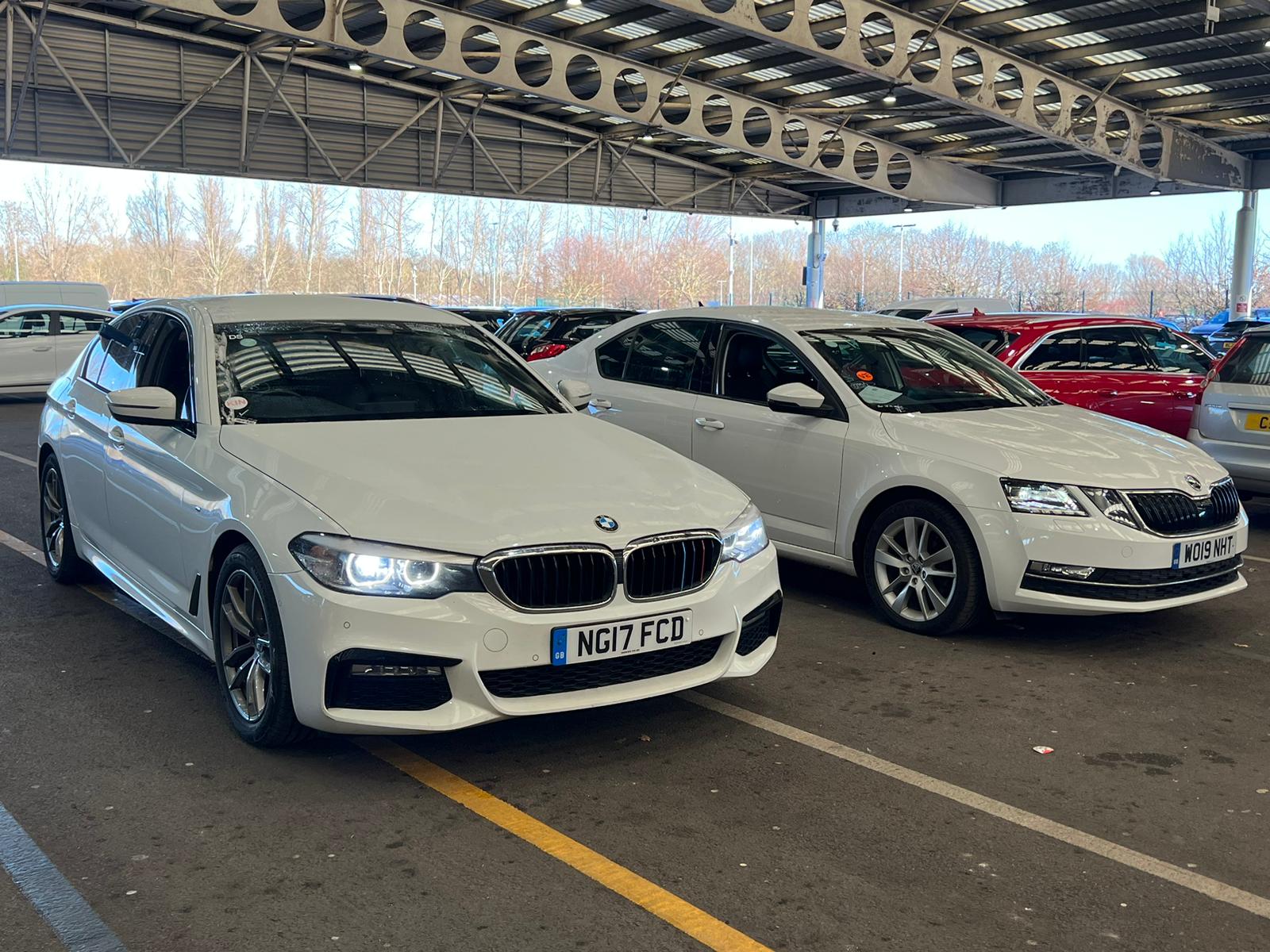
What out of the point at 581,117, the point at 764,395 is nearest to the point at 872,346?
the point at 764,395

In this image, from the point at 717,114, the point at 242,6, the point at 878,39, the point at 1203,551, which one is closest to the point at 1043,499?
the point at 1203,551

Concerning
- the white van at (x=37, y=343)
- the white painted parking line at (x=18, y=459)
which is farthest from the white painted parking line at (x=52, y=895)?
the white van at (x=37, y=343)

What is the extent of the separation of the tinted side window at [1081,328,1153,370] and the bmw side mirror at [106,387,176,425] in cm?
788

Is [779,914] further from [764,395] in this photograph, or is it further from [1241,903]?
[764,395]

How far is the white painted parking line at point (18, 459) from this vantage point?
35.2ft

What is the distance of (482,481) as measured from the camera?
4023mm

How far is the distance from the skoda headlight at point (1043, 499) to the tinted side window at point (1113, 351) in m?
5.19

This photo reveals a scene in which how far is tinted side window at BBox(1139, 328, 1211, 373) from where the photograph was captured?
10211 millimetres

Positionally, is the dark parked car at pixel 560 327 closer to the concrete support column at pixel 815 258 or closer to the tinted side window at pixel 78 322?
the tinted side window at pixel 78 322

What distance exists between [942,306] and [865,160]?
30.4 ft

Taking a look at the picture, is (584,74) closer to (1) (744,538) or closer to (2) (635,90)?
A: (2) (635,90)

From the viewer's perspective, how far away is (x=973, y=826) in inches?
139

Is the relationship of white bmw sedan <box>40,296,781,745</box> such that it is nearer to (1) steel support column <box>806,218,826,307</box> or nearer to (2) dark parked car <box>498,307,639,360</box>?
(2) dark parked car <box>498,307,639,360</box>

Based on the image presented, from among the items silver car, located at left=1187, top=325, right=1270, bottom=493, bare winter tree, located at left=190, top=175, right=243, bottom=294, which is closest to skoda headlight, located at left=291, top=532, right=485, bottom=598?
silver car, located at left=1187, top=325, right=1270, bottom=493
